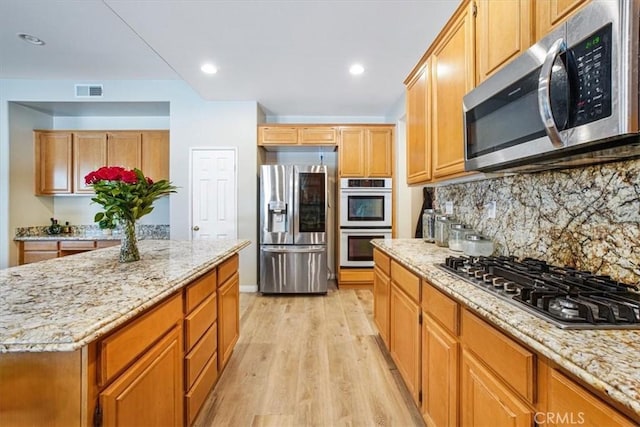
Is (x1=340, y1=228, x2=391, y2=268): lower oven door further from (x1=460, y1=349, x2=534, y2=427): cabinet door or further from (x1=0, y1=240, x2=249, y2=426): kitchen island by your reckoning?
(x1=460, y1=349, x2=534, y2=427): cabinet door

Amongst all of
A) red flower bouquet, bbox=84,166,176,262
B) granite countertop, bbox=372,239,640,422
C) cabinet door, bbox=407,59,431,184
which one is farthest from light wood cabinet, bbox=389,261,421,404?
red flower bouquet, bbox=84,166,176,262

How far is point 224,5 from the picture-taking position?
2.29 m

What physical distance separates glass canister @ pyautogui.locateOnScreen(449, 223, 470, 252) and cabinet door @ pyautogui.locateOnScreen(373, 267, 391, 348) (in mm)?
536

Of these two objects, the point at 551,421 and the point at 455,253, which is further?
the point at 455,253

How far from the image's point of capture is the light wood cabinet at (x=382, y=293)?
236cm

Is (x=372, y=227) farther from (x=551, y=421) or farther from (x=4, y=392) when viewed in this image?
(x=4, y=392)

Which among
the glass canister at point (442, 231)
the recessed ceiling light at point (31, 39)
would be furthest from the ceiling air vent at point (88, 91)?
the glass canister at point (442, 231)

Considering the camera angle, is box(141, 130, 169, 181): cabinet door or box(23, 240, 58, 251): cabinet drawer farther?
box(141, 130, 169, 181): cabinet door

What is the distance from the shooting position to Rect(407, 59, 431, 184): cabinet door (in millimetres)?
2217

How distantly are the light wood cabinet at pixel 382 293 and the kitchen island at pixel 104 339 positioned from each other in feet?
4.24

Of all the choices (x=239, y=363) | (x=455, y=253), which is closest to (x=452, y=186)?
(x=455, y=253)

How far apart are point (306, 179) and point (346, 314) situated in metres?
1.81

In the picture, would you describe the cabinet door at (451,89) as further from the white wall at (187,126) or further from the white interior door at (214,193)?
the white interior door at (214,193)

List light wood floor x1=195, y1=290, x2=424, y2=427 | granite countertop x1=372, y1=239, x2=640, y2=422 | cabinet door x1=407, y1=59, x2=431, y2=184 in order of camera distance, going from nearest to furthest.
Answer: granite countertop x1=372, y1=239, x2=640, y2=422, light wood floor x1=195, y1=290, x2=424, y2=427, cabinet door x1=407, y1=59, x2=431, y2=184
